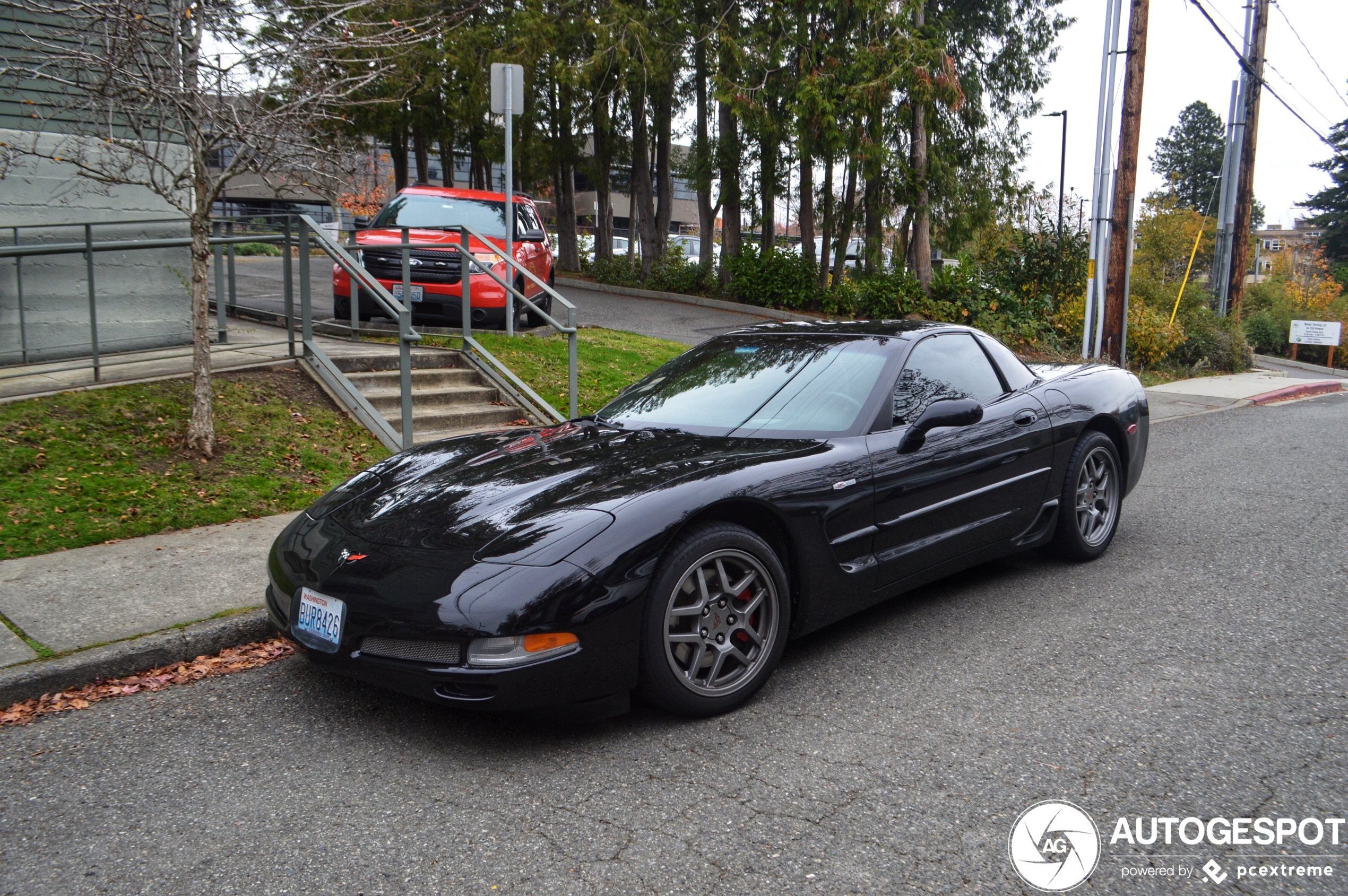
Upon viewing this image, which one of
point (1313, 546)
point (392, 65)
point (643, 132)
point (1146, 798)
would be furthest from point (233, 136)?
point (643, 132)

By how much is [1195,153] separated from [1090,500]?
298 feet

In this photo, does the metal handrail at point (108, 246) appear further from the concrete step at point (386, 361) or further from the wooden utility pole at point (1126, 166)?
the wooden utility pole at point (1126, 166)

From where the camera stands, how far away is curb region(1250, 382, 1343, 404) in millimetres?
14758

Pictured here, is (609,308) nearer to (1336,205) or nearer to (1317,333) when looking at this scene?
(1317,333)

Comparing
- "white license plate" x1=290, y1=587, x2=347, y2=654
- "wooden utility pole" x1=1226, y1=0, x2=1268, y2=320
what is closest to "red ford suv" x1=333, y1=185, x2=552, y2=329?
"white license plate" x1=290, y1=587, x2=347, y2=654

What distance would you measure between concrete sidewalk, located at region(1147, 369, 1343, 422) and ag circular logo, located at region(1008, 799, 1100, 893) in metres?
9.61

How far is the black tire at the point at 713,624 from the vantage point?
340cm

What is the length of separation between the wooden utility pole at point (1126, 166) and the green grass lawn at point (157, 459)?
12.0 meters

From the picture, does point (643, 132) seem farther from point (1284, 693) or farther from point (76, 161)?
point (1284, 693)

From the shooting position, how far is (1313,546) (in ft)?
19.6

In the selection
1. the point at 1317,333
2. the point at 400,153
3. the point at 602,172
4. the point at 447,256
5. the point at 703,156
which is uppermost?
the point at 400,153

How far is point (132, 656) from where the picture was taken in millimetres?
4137

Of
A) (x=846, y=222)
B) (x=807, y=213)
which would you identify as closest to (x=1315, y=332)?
(x=846, y=222)

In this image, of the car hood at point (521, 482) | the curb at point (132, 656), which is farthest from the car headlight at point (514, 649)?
the curb at point (132, 656)
